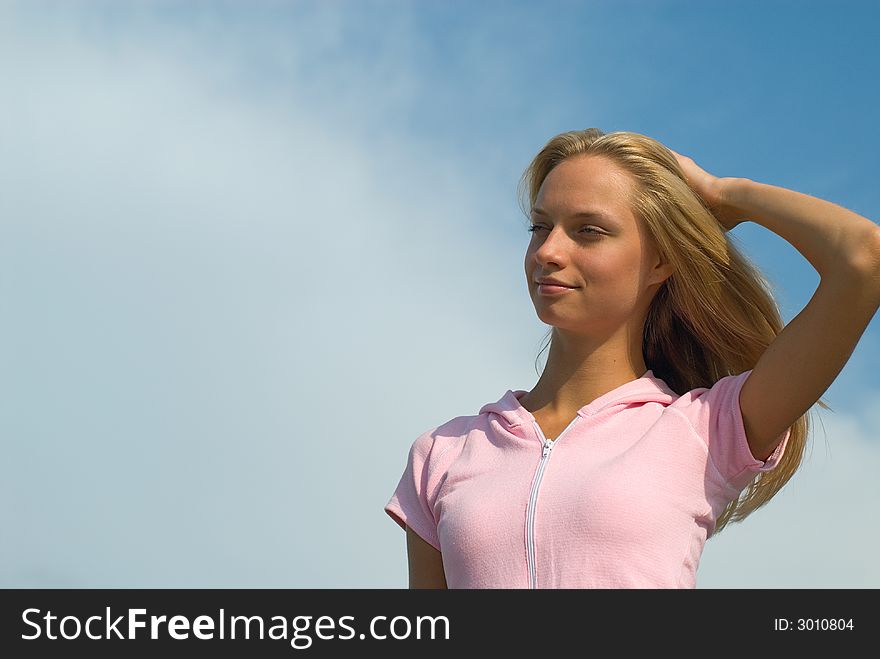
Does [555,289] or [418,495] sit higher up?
[555,289]

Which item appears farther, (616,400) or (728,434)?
(616,400)

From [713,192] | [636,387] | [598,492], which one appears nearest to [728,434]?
[636,387]

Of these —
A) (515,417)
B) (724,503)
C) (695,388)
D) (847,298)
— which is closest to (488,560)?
(515,417)

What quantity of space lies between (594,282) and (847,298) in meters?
0.94

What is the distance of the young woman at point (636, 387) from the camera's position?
389 centimetres

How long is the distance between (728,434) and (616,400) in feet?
1.49

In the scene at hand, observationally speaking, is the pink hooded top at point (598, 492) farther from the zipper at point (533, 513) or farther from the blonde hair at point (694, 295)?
the blonde hair at point (694, 295)

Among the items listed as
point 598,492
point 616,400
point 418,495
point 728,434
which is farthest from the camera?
point 418,495

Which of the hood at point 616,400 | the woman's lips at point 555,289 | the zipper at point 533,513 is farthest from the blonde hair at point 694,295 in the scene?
the zipper at point 533,513

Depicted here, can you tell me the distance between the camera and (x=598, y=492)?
12.8ft

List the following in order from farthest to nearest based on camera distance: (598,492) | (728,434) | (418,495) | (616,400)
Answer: (418,495)
(616,400)
(728,434)
(598,492)

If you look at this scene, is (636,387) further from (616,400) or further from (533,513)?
(533,513)

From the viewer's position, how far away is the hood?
4.34 meters

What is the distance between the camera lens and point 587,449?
Answer: 4.16 m
